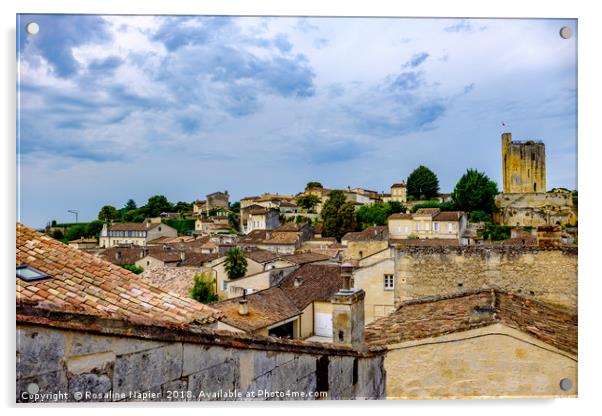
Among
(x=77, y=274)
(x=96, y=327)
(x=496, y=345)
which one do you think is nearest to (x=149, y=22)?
(x=77, y=274)

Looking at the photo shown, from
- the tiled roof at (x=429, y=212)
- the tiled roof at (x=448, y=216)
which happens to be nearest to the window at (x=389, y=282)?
the tiled roof at (x=448, y=216)

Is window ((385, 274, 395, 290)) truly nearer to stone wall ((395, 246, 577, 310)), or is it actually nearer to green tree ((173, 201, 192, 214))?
stone wall ((395, 246, 577, 310))

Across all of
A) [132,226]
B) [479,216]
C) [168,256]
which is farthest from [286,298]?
[479,216]

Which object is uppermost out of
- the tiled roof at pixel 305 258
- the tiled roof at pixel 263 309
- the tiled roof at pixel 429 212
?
the tiled roof at pixel 429 212

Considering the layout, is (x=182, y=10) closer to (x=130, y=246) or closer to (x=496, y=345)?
(x=496, y=345)

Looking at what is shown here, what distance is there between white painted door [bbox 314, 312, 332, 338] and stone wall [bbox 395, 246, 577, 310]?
321 cm

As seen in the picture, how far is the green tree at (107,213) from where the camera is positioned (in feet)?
25.0

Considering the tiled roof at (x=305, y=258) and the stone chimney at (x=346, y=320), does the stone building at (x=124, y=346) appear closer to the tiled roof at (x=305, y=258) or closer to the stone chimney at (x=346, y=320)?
the stone chimney at (x=346, y=320)

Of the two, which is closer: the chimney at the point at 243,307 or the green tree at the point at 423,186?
the chimney at the point at 243,307

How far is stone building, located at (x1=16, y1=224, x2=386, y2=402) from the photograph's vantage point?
2.78 meters

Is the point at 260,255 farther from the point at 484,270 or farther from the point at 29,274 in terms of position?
the point at 29,274

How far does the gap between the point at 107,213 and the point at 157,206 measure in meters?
2.14

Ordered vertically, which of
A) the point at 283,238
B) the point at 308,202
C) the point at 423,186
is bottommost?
the point at 283,238

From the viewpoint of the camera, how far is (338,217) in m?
22.4
